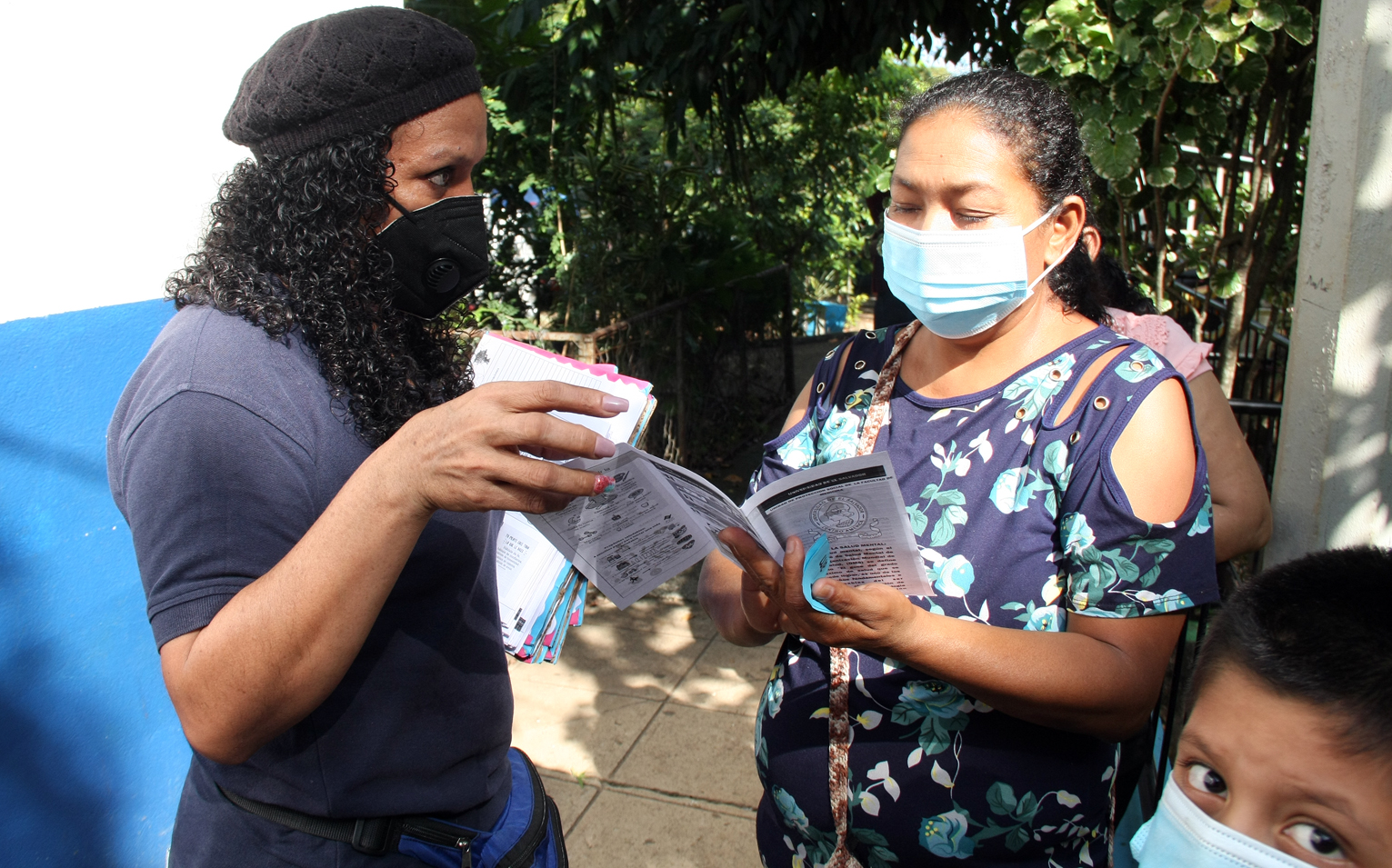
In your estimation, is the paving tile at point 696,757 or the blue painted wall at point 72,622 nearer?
the blue painted wall at point 72,622

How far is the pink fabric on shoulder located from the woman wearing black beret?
166 cm

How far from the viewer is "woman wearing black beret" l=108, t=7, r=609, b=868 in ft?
3.75

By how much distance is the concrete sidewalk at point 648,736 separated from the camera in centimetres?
323

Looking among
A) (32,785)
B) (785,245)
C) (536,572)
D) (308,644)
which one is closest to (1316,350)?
(536,572)

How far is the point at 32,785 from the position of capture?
2352mm

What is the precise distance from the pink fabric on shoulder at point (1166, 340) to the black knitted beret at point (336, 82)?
1.74 meters

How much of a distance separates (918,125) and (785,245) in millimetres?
7582

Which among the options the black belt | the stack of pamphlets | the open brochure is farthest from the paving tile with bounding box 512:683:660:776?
the open brochure

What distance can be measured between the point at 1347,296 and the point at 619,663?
127 inches

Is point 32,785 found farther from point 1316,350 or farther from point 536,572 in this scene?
point 1316,350

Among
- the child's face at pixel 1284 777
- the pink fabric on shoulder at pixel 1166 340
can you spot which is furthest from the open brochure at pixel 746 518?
the pink fabric on shoulder at pixel 1166 340

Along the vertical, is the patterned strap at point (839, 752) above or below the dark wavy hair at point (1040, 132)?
below

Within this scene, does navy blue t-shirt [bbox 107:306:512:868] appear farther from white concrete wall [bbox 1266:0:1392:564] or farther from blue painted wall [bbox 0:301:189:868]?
white concrete wall [bbox 1266:0:1392:564]

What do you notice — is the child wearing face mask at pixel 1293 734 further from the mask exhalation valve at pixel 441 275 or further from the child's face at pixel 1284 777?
the mask exhalation valve at pixel 441 275
